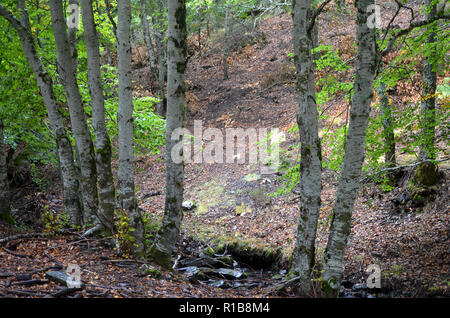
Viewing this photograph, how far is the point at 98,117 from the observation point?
6055mm

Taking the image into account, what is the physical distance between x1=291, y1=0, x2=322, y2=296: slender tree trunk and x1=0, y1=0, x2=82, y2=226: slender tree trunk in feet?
15.2

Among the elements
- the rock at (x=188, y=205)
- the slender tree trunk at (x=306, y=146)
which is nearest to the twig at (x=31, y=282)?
the slender tree trunk at (x=306, y=146)

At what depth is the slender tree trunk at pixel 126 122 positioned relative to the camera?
5.44m

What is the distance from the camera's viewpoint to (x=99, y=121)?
607cm

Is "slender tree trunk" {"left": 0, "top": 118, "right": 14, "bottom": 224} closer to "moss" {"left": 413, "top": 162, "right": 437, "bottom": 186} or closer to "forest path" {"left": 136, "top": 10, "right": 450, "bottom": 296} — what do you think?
"forest path" {"left": 136, "top": 10, "right": 450, "bottom": 296}

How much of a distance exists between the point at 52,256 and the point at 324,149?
9.43m

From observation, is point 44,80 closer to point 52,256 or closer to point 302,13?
point 52,256

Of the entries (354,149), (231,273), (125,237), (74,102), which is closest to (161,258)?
(125,237)

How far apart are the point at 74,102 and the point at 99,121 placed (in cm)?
84

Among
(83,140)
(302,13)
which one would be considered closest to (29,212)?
(83,140)

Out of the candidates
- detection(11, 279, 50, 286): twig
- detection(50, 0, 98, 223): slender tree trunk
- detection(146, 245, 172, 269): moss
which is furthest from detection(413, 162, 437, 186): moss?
detection(11, 279, 50, 286): twig

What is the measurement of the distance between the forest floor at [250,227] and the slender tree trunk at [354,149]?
2.82 feet

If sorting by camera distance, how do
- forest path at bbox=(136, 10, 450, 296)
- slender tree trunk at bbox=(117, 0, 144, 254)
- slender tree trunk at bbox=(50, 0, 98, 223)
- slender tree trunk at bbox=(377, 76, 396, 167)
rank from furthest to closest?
1. forest path at bbox=(136, 10, 450, 296)
2. slender tree trunk at bbox=(377, 76, 396, 167)
3. slender tree trunk at bbox=(50, 0, 98, 223)
4. slender tree trunk at bbox=(117, 0, 144, 254)

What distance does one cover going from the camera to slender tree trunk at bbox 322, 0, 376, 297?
15.0 feet
